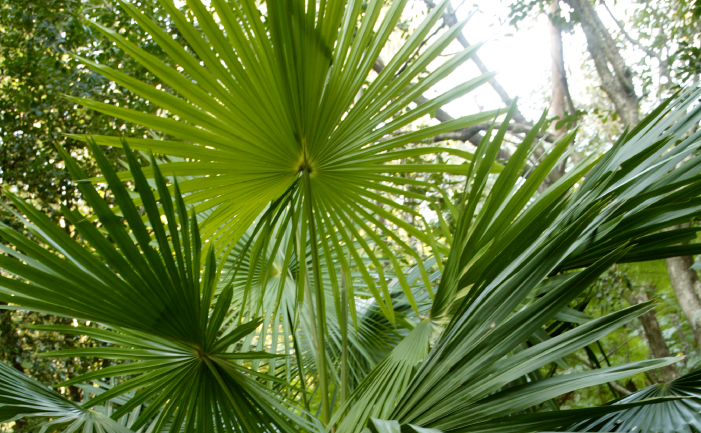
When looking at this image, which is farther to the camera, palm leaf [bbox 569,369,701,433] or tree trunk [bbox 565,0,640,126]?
tree trunk [bbox 565,0,640,126]

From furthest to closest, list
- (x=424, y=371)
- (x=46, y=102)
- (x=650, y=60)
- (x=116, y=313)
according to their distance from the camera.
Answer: (x=650, y=60) → (x=46, y=102) → (x=116, y=313) → (x=424, y=371)

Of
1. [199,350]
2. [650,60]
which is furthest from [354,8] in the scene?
[650,60]

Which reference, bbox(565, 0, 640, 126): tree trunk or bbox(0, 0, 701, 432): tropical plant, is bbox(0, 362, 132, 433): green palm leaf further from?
bbox(565, 0, 640, 126): tree trunk

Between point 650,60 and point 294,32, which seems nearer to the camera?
point 294,32

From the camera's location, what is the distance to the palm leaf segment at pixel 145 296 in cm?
67

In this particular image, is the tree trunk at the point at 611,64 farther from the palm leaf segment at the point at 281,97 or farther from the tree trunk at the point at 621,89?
the palm leaf segment at the point at 281,97

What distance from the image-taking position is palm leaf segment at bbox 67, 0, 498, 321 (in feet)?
3.00

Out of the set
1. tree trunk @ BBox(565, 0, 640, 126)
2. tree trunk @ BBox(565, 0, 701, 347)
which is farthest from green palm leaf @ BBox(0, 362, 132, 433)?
tree trunk @ BBox(565, 0, 640, 126)

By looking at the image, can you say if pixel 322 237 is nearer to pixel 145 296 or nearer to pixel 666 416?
pixel 145 296

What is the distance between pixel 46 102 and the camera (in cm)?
301

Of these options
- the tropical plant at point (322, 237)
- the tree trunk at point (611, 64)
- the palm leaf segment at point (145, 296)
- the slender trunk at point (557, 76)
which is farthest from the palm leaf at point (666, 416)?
the slender trunk at point (557, 76)

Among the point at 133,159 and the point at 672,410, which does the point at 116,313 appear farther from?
the point at 672,410

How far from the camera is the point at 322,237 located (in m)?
1.18

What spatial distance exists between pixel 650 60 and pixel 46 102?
4.38 meters
